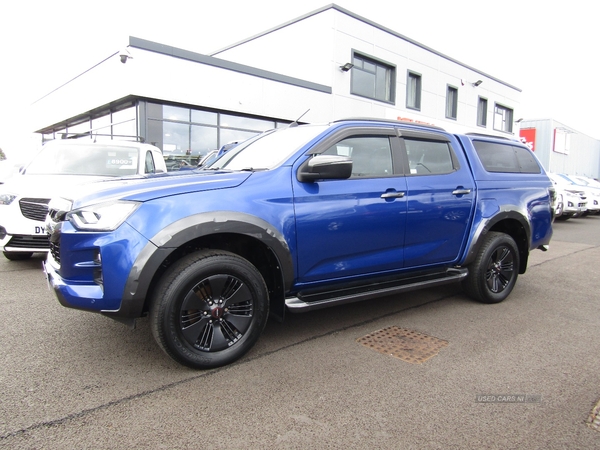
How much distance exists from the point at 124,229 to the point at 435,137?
311cm

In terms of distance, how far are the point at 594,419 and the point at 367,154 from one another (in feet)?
8.01

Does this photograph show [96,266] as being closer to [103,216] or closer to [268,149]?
[103,216]

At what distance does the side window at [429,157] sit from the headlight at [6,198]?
5173 mm

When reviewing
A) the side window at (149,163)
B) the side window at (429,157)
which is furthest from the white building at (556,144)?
the side window at (429,157)

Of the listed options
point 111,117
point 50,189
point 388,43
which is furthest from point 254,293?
point 388,43

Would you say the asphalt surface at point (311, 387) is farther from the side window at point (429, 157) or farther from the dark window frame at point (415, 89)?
the dark window frame at point (415, 89)

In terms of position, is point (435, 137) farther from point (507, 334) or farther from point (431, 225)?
point (507, 334)

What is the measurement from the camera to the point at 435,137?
4281 millimetres

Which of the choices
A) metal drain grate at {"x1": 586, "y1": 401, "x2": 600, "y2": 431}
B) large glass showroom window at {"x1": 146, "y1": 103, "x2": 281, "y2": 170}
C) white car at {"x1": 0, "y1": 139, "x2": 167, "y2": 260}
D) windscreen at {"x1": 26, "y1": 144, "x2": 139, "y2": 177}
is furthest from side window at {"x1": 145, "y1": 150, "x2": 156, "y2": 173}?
metal drain grate at {"x1": 586, "y1": 401, "x2": 600, "y2": 431}

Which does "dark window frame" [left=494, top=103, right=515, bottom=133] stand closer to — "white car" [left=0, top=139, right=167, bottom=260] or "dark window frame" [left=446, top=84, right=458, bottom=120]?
"dark window frame" [left=446, top=84, right=458, bottom=120]

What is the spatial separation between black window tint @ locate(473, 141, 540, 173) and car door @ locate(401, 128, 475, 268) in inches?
16.6

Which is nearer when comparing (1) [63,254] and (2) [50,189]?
(1) [63,254]

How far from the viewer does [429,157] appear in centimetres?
419

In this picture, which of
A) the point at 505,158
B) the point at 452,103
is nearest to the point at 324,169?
the point at 505,158
